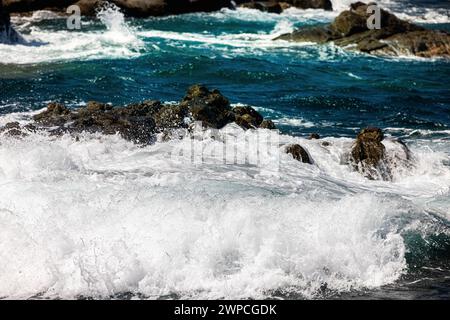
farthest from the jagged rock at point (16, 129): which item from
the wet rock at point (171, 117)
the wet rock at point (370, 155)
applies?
the wet rock at point (370, 155)

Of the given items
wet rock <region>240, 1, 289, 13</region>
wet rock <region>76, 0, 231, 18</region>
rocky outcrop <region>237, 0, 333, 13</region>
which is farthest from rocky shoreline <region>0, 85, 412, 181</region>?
rocky outcrop <region>237, 0, 333, 13</region>

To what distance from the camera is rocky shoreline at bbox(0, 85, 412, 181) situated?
1407cm

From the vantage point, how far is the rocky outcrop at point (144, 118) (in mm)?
14234

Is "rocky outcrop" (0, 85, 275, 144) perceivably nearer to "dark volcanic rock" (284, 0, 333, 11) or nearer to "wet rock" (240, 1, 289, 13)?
"wet rock" (240, 1, 289, 13)

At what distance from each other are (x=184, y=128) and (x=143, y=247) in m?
5.77

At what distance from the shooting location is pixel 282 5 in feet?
134

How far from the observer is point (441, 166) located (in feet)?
47.7

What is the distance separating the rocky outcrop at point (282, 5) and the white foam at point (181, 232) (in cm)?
2831

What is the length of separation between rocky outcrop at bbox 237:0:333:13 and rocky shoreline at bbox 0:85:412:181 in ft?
81.2
